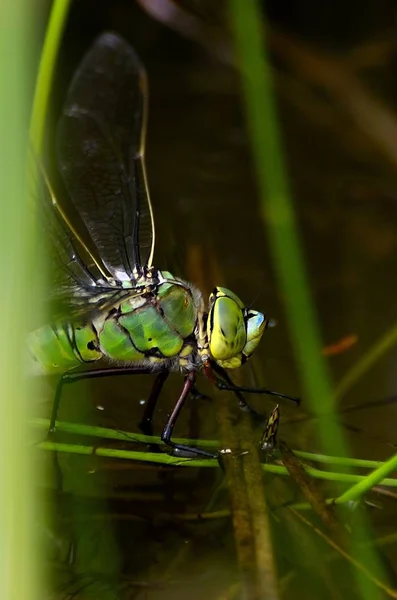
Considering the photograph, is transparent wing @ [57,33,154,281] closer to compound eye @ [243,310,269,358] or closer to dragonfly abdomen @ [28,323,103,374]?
dragonfly abdomen @ [28,323,103,374]

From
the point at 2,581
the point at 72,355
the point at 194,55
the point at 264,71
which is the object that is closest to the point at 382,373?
the point at 72,355

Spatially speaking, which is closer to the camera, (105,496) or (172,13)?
(105,496)

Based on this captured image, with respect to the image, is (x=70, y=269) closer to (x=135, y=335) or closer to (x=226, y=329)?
(x=135, y=335)

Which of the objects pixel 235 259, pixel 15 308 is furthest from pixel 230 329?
pixel 15 308

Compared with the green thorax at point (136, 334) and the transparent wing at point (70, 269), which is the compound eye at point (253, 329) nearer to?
the green thorax at point (136, 334)

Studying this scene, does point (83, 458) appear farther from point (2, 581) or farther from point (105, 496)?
point (2, 581)

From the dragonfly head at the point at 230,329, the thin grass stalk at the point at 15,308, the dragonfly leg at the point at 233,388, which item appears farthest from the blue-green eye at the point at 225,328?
the thin grass stalk at the point at 15,308

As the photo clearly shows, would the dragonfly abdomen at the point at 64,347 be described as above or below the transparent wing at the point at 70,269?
below
